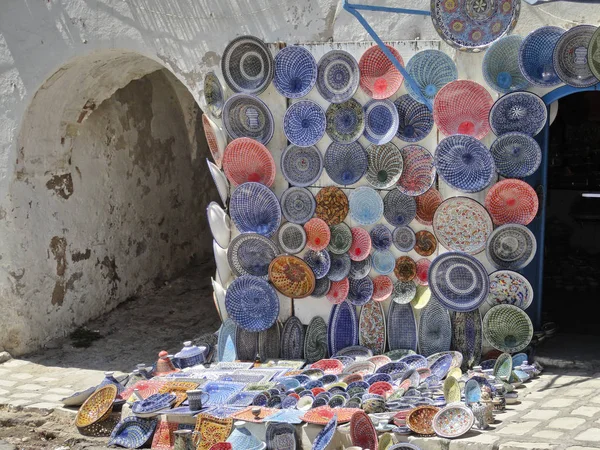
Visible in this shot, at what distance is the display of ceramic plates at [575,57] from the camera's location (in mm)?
6227

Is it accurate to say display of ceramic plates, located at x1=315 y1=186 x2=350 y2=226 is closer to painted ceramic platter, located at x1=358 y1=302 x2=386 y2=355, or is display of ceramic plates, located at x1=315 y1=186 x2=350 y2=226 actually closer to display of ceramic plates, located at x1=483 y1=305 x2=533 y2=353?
painted ceramic platter, located at x1=358 y1=302 x2=386 y2=355

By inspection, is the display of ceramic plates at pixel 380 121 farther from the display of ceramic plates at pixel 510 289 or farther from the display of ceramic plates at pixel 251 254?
the display of ceramic plates at pixel 510 289

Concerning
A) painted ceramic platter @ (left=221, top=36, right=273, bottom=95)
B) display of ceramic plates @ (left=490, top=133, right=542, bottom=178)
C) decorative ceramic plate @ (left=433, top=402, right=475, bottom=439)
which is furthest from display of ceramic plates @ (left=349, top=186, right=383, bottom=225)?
decorative ceramic plate @ (left=433, top=402, right=475, bottom=439)

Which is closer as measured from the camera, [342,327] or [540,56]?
[540,56]

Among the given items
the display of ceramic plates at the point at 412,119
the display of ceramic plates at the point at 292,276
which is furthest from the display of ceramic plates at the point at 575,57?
the display of ceramic plates at the point at 292,276

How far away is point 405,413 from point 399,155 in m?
1.83

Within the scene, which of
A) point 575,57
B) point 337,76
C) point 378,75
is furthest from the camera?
point 337,76

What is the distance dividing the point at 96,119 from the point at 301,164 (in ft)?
8.04

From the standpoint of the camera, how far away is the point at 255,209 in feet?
23.8

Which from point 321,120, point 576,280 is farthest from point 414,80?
point 576,280

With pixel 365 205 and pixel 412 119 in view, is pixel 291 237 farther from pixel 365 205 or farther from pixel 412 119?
pixel 412 119

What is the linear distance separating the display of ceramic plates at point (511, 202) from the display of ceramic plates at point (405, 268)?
66cm

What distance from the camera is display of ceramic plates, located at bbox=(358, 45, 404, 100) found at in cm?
680

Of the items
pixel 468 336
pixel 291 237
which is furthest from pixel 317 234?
pixel 468 336
